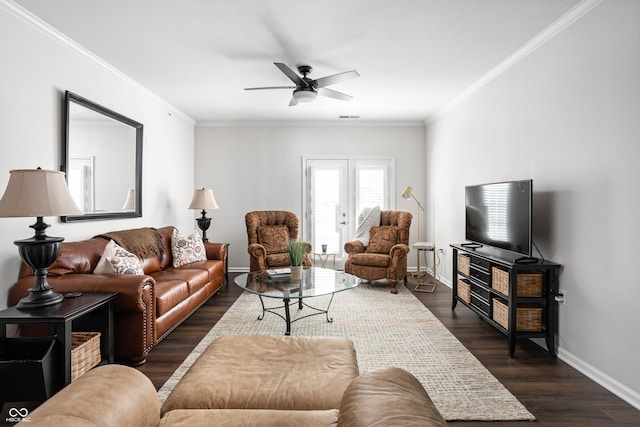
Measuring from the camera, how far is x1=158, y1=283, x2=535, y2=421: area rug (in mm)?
2273

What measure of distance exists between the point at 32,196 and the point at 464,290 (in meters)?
3.80

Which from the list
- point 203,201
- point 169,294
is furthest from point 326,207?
point 169,294

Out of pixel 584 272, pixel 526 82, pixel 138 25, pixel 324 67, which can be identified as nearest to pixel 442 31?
pixel 526 82

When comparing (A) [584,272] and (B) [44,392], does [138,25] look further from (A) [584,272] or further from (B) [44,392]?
(A) [584,272]

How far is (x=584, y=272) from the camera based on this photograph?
2711 millimetres

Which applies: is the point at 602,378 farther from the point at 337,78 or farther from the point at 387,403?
the point at 337,78

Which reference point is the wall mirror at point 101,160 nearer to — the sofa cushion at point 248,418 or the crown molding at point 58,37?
the crown molding at point 58,37

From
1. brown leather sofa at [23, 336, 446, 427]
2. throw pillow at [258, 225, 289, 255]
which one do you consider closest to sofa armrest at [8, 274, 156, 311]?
brown leather sofa at [23, 336, 446, 427]

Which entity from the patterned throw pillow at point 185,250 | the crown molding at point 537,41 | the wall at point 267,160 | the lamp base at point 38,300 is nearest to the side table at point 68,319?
the lamp base at point 38,300

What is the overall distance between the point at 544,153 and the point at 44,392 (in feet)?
12.9

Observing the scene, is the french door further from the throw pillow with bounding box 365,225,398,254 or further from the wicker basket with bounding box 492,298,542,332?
the wicker basket with bounding box 492,298,542,332

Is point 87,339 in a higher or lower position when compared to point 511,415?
higher

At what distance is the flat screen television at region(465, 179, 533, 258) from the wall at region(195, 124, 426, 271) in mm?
Answer: 2644

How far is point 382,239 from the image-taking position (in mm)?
5684
